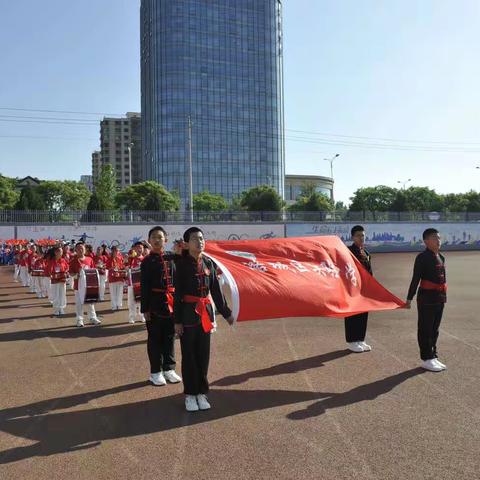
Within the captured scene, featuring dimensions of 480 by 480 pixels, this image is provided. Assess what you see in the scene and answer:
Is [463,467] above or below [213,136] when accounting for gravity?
below

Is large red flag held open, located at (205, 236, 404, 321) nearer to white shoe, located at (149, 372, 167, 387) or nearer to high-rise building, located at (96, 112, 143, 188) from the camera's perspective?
white shoe, located at (149, 372, 167, 387)

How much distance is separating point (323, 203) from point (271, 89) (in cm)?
6559

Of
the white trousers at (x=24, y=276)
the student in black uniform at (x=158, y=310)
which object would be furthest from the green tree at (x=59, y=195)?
the student in black uniform at (x=158, y=310)

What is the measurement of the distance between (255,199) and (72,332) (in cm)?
4714

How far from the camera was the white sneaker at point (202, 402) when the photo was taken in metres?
5.40

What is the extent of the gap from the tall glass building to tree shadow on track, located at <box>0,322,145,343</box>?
101082mm

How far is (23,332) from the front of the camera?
396 inches

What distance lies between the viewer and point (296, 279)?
7.18 metres

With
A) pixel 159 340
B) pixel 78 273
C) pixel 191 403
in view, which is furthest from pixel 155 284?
pixel 78 273

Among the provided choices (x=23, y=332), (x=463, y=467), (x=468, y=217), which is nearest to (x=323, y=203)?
(x=468, y=217)

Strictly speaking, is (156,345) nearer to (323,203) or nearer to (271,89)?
(323,203)

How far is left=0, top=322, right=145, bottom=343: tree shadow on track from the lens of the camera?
9539mm

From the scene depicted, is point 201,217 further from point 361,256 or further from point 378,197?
point 378,197

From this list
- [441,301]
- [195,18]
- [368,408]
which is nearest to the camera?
[368,408]
